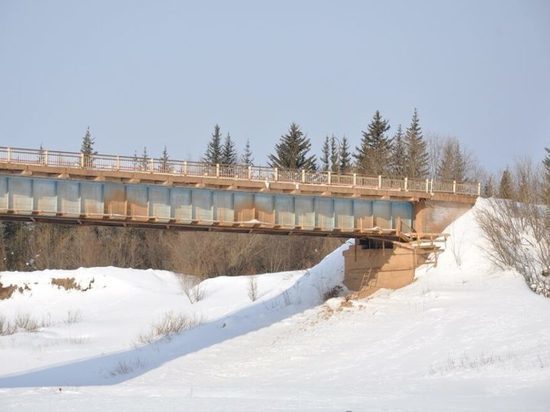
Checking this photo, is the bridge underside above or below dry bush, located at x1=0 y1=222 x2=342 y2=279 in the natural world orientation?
above

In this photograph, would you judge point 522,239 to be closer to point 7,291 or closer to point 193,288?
point 193,288

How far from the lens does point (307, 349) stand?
36594mm

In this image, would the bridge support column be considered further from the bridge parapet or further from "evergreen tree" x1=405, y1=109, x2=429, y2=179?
"evergreen tree" x1=405, y1=109, x2=429, y2=179

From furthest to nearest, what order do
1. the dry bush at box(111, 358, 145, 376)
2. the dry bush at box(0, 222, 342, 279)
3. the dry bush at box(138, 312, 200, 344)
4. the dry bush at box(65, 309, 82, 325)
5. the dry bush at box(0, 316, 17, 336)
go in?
the dry bush at box(0, 222, 342, 279)
the dry bush at box(65, 309, 82, 325)
the dry bush at box(0, 316, 17, 336)
the dry bush at box(138, 312, 200, 344)
the dry bush at box(111, 358, 145, 376)

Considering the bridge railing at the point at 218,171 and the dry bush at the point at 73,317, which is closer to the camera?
the bridge railing at the point at 218,171

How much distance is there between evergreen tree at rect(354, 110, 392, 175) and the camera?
91938mm

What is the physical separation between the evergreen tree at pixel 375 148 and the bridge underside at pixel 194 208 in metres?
44.9

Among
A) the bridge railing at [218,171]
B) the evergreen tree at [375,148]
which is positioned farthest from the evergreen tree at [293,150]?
the bridge railing at [218,171]

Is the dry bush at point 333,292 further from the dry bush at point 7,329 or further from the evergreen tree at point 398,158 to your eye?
the evergreen tree at point 398,158

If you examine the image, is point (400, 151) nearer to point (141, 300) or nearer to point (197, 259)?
point (197, 259)

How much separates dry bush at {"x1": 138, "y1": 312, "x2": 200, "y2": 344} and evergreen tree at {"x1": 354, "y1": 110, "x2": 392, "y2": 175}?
47007 mm

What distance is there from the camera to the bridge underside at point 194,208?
37281 mm

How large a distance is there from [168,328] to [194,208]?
9.24 meters

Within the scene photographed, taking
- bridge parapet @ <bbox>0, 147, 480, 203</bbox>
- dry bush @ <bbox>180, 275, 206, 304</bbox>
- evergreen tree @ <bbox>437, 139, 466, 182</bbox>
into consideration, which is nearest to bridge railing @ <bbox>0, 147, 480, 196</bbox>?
bridge parapet @ <bbox>0, 147, 480, 203</bbox>
